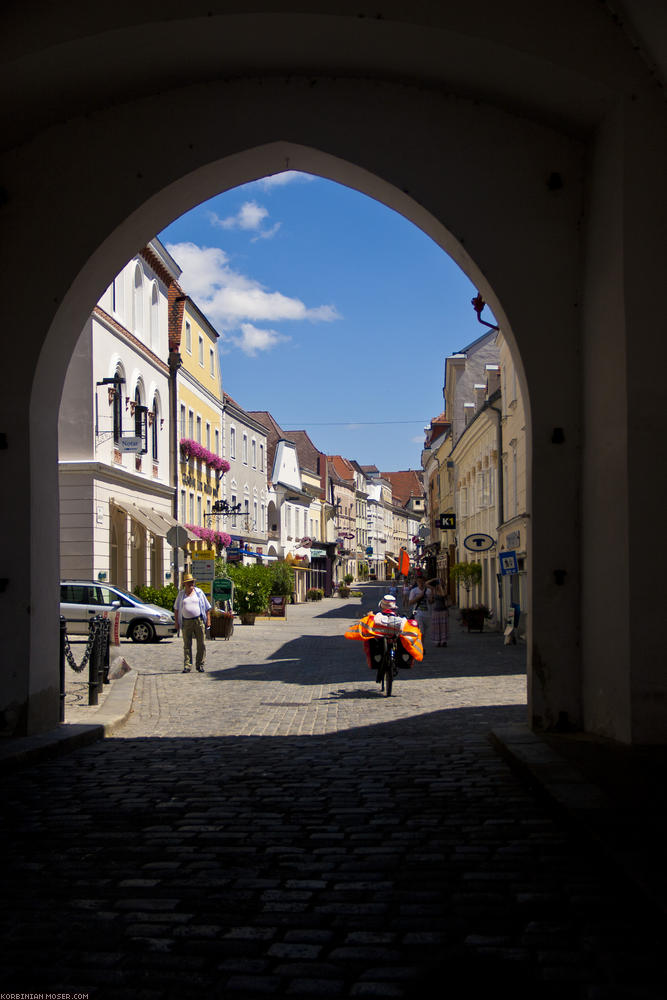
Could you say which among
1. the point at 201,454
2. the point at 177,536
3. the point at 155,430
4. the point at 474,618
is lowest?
the point at 474,618

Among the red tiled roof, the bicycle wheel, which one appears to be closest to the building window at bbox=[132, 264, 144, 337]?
the bicycle wheel

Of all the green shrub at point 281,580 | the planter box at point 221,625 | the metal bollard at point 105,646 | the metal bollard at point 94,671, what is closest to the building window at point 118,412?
the planter box at point 221,625

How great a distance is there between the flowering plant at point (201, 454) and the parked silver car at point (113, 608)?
48.7 feet

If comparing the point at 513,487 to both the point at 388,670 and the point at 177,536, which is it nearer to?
the point at 177,536

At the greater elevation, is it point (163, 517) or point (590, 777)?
point (163, 517)

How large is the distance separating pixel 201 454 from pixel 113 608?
1809cm

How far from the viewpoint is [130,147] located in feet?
A: 27.8

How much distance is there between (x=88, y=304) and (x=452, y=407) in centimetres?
4387

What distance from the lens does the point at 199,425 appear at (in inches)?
1724

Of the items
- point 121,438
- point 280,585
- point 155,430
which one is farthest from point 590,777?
point 280,585

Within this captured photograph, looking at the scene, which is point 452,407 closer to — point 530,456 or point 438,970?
point 530,456

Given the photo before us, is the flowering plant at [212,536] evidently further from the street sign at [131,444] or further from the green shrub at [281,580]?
the street sign at [131,444]

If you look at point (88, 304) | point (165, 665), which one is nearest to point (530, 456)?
point (88, 304)

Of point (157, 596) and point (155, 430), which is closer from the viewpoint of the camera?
point (157, 596)
